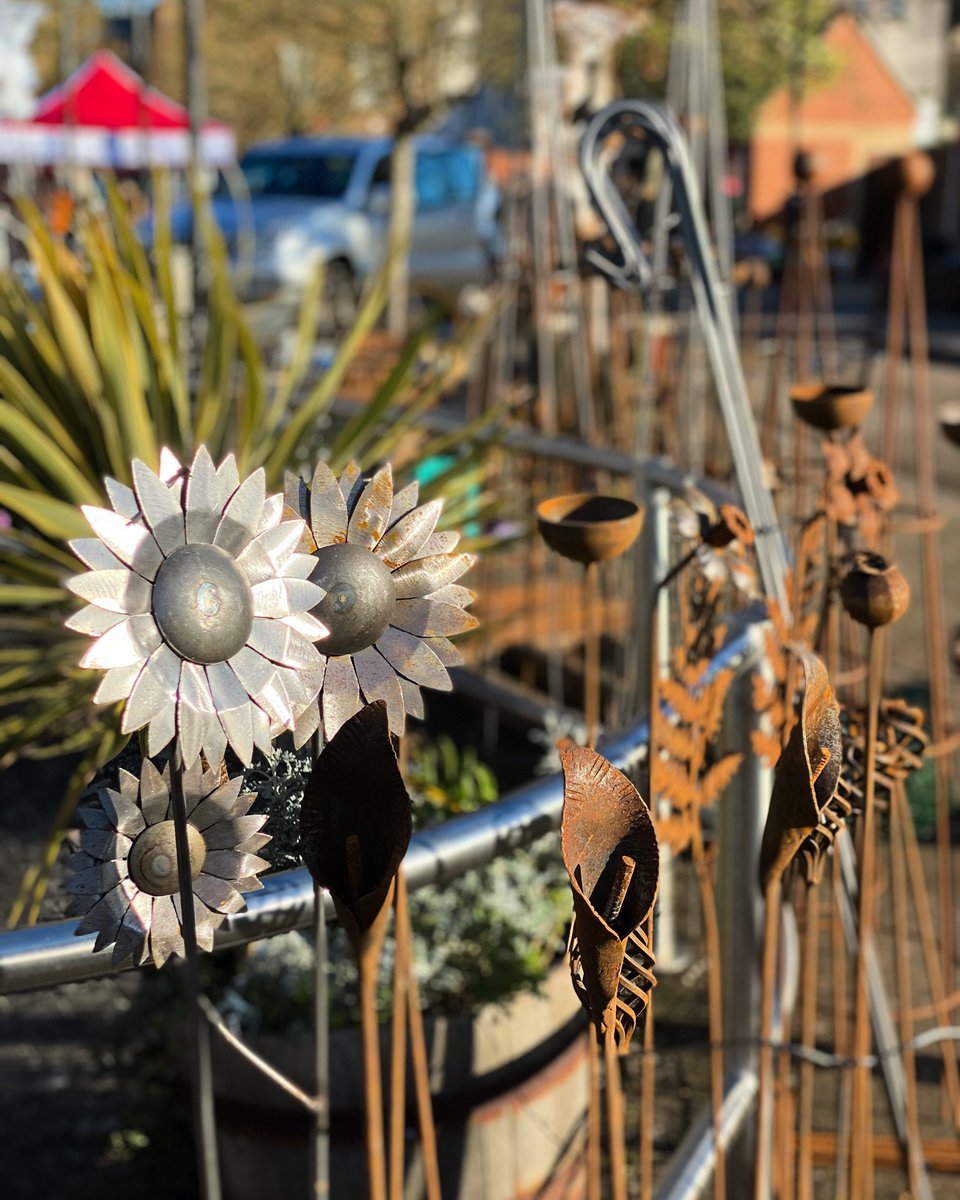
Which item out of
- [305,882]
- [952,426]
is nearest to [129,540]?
[305,882]

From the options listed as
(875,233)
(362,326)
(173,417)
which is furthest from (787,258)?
(875,233)

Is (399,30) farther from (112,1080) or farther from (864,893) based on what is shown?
(864,893)

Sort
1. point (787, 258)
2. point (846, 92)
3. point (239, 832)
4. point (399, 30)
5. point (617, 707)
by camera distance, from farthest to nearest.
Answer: point (846, 92) → point (399, 30) → point (787, 258) → point (617, 707) → point (239, 832)

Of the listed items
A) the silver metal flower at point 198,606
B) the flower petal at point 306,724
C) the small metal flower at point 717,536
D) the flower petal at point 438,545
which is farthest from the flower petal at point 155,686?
the small metal flower at point 717,536

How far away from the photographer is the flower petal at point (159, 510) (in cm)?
72

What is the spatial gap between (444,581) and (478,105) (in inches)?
896

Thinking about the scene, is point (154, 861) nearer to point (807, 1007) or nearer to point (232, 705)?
point (232, 705)

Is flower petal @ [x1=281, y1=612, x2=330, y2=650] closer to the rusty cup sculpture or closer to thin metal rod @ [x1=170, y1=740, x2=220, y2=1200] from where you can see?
thin metal rod @ [x1=170, y1=740, x2=220, y2=1200]

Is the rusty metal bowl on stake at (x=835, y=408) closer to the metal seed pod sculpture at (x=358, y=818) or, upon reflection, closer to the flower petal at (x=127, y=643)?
the metal seed pod sculpture at (x=358, y=818)

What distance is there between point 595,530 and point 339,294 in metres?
11.7

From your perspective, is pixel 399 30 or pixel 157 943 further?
pixel 399 30

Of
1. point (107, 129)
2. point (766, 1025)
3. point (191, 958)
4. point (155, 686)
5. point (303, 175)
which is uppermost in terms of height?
point (107, 129)

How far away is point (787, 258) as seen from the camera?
3691 mm

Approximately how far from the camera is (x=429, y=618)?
873 mm
